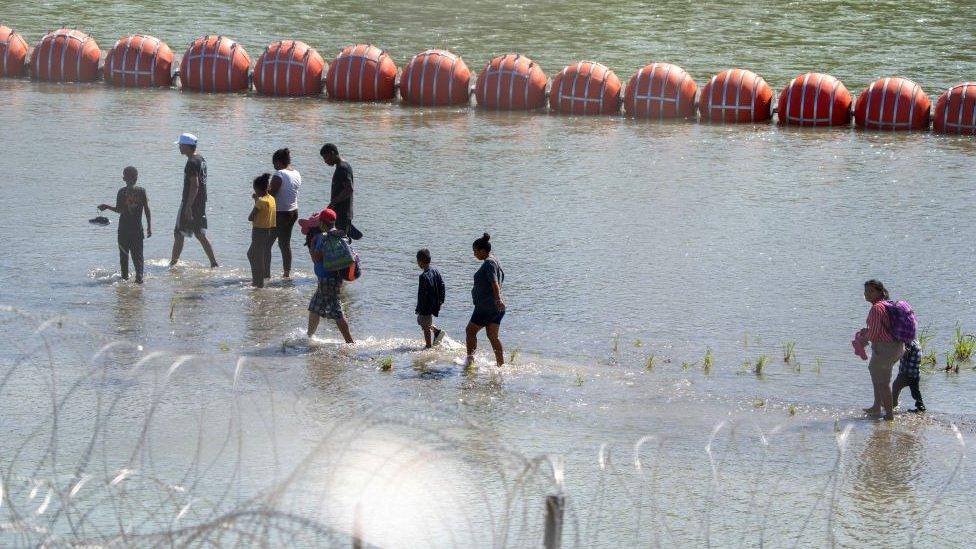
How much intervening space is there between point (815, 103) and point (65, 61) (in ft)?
50.3

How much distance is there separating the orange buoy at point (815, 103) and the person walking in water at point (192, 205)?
13.8 metres

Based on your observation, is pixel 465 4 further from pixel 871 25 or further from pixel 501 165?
pixel 501 165

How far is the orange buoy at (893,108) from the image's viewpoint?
25.1 metres

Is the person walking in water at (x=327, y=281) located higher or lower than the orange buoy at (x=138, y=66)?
lower

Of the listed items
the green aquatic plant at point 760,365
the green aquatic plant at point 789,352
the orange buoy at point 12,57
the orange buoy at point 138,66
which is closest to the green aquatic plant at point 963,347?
the green aquatic plant at point 789,352

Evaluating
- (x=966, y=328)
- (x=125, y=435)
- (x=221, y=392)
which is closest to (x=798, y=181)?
(x=966, y=328)

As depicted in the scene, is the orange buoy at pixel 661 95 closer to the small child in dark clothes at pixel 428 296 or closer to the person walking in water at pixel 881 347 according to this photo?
the small child in dark clothes at pixel 428 296

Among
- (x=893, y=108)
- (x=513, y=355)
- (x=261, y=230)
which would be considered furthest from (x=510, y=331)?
(x=893, y=108)

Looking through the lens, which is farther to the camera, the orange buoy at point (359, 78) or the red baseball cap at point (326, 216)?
the orange buoy at point (359, 78)

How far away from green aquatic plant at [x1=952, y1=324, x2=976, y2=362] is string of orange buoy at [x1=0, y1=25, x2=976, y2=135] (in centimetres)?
1245

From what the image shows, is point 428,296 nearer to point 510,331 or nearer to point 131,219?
point 510,331

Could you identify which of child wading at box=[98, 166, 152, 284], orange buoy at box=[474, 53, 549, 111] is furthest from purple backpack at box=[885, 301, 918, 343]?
orange buoy at box=[474, 53, 549, 111]

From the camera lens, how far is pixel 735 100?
25.8 metres

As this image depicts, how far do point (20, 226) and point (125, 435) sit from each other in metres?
7.79
